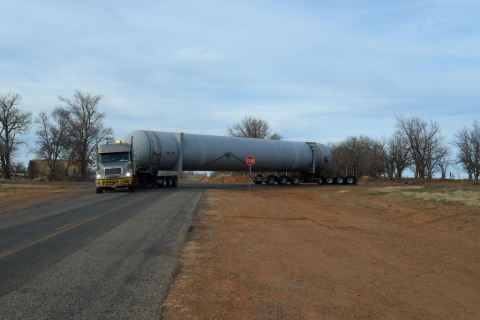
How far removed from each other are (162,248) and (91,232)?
2.84 meters

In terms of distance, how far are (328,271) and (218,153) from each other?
2864cm

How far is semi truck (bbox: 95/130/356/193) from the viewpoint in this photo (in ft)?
84.9

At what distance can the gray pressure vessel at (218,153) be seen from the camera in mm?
30625

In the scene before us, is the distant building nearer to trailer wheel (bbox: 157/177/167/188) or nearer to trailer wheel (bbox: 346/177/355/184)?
trailer wheel (bbox: 157/177/167/188)

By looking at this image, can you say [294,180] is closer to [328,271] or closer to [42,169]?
[328,271]

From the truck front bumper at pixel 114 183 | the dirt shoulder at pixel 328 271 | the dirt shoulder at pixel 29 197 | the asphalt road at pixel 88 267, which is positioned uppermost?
the truck front bumper at pixel 114 183

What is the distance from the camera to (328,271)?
6094mm

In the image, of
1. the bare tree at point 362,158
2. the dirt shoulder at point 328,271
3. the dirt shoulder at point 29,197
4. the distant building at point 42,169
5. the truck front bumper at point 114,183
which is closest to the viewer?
the dirt shoulder at point 328,271

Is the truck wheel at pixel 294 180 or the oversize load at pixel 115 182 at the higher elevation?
the oversize load at pixel 115 182

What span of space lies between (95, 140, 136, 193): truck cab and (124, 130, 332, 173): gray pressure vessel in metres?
3.09

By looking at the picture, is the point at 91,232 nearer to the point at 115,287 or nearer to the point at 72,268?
the point at 72,268

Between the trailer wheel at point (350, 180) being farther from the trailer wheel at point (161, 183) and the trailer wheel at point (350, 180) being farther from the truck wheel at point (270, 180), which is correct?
the trailer wheel at point (161, 183)

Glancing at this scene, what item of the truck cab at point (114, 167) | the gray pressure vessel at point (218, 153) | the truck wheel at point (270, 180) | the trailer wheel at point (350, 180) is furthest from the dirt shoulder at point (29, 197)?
the trailer wheel at point (350, 180)

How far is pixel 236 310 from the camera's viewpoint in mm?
4340
